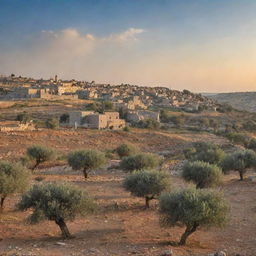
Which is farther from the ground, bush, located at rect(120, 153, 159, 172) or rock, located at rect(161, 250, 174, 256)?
rock, located at rect(161, 250, 174, 256)

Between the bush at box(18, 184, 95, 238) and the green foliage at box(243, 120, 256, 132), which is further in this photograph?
the green foliage at box(243, 120, 256, 132)

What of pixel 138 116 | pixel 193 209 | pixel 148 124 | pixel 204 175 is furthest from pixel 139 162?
pixel 138 116

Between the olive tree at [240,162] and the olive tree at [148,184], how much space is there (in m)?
10.7

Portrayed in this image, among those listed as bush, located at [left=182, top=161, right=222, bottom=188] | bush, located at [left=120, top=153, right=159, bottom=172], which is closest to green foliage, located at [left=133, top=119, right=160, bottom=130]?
bush, located at [left=120, top=153, right=159, bottom=172]

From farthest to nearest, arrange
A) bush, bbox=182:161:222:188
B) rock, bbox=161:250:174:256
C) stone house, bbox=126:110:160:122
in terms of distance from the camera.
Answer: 1. stone house, bbox=126:110:160:122
2. bush, bbox=182:161:222:188
3. rock, bbox=161:250:174:256

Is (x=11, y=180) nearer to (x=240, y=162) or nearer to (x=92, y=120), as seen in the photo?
(x=240, y=162)

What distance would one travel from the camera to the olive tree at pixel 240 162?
28141mm

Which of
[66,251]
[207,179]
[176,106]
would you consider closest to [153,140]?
[207,179]

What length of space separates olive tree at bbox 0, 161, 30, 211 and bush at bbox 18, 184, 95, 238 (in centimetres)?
333

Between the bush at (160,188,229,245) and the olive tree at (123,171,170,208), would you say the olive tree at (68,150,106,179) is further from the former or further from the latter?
the bush at (160,188,229,245)

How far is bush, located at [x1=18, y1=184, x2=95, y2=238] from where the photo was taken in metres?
13.2

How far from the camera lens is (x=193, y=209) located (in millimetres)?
12359

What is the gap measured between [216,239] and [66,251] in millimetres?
5534

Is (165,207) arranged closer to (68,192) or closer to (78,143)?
(68,192)
